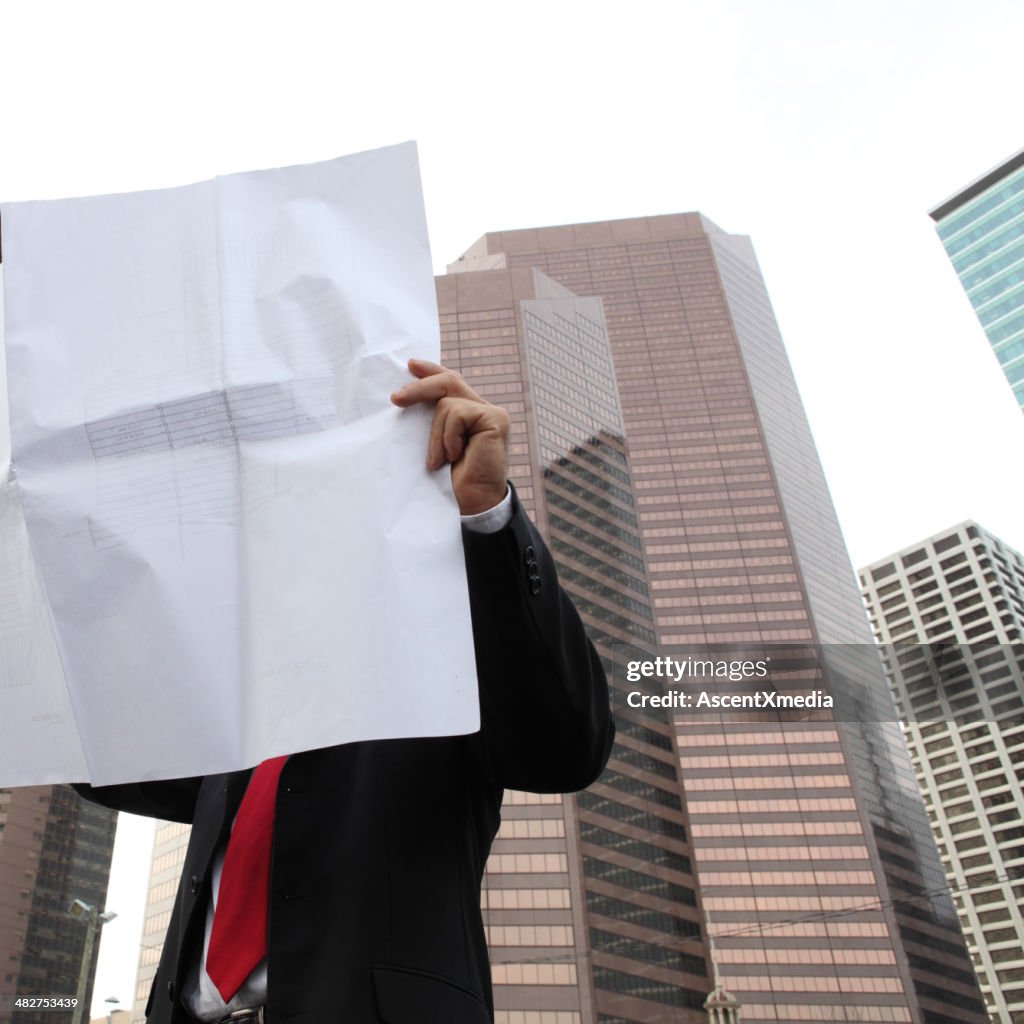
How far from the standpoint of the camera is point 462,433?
1.10 m

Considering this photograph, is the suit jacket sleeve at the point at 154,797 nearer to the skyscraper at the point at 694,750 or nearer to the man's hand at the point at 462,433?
the man's hand at the point at 462,433

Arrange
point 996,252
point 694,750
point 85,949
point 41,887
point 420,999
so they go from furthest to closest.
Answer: point 694,750 < point 996,252 < point 41,887 < point 85,949 < point 420,999

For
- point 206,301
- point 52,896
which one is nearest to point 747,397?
point 52,896

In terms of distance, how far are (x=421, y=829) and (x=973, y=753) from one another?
106m

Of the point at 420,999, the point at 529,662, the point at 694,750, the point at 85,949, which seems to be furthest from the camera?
the point at 694,750

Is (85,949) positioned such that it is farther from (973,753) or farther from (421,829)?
(973,753)

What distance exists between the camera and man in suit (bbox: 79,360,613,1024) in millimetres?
1073

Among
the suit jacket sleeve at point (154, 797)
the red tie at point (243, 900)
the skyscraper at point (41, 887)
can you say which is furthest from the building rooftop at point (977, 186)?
the red tie at point (243, 900)

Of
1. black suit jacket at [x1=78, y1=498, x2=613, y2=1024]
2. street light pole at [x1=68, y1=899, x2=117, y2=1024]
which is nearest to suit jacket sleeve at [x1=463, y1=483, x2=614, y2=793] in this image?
black suit jacket at [x1=78, y1=498, x2=613, y2=1024]

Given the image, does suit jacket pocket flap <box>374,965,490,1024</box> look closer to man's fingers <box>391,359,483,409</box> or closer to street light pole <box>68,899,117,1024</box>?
man's fingers <box>391,359,483,409</box>

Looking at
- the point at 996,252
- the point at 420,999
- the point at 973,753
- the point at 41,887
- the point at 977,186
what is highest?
the point at 977,186

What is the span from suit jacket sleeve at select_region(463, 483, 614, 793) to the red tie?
0.35m

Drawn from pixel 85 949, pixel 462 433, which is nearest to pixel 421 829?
pixel 462 433

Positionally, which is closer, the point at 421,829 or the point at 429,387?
the point at 429,387
